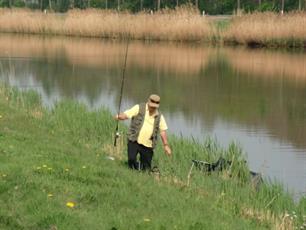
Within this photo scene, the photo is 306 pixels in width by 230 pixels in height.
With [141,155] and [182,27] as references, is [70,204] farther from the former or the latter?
[182,27]

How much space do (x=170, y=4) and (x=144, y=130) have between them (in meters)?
51.3

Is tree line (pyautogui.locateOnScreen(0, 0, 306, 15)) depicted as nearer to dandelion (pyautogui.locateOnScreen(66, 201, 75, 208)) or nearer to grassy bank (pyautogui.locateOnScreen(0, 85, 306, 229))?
grassy bank (pyautogui.locateOnScreen(0, 85, 306, 229))

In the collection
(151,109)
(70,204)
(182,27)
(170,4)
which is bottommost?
(70,204)

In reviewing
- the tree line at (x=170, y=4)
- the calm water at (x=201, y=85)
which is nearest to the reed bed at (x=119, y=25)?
the calm water at (x=201, y=85)

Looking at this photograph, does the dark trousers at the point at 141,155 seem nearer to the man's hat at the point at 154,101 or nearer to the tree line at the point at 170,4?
the man's hat at the point at 154,101

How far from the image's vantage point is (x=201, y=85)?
928 inches

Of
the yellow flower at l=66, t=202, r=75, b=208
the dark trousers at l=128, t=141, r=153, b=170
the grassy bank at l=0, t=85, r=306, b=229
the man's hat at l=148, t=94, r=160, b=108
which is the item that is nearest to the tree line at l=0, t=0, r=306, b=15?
the grassy bank at l=0, t=85, r=306, b=229

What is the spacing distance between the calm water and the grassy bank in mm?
1757

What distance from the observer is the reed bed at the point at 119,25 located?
39938 mm

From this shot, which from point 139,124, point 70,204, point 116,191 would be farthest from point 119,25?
point 70,204

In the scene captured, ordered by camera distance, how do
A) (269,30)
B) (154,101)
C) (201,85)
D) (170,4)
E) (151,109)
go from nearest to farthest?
(154,101) → (151,109) → (201,85) → (269,30) → (170,4)

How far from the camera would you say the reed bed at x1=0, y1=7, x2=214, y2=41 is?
39.9m

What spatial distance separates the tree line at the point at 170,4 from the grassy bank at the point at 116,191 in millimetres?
35398

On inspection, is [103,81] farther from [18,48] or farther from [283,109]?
[18,48]
